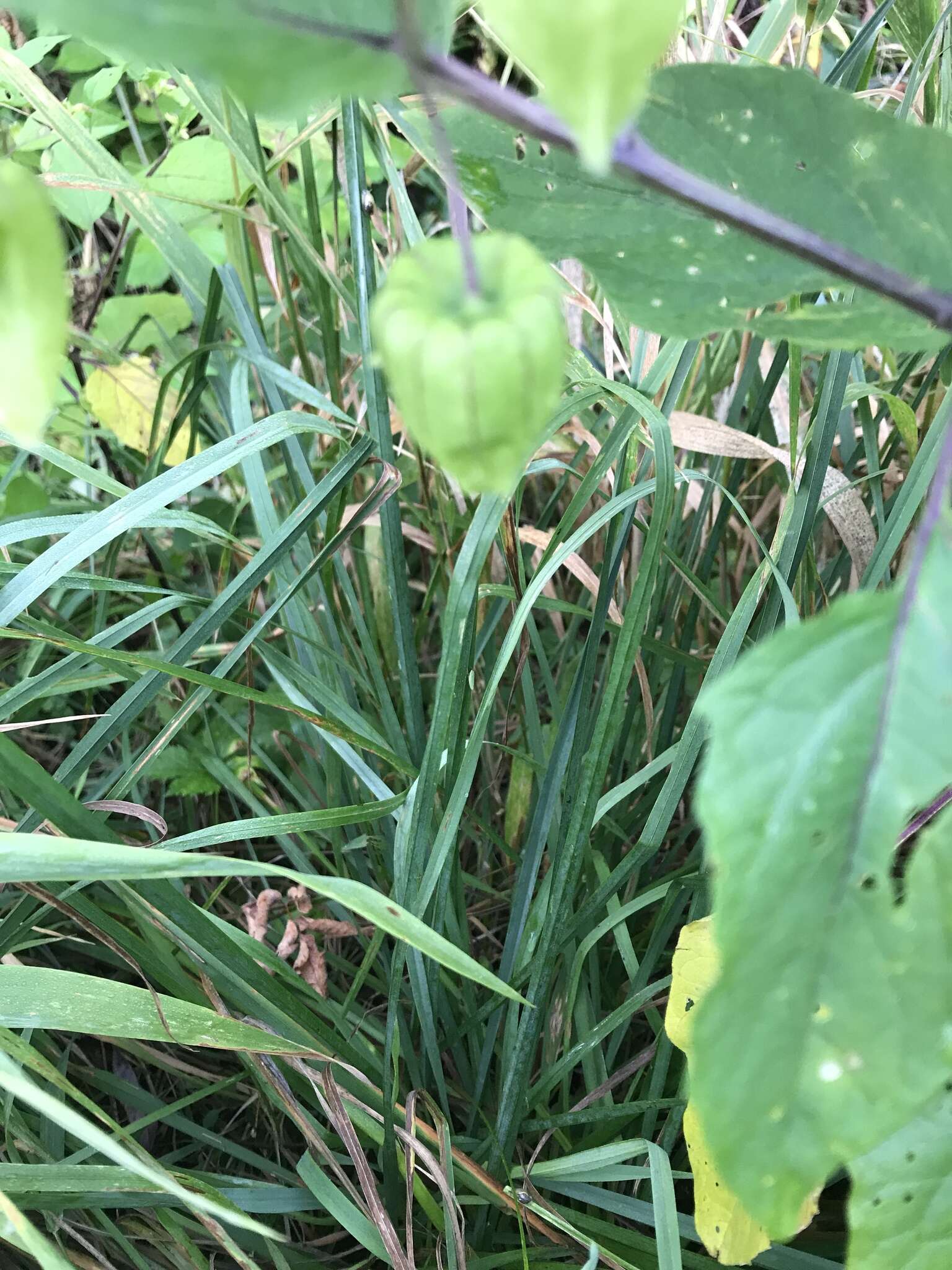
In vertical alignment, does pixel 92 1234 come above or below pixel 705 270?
below

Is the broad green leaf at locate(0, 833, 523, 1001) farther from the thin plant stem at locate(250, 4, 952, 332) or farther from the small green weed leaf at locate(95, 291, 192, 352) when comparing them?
the small green weed leaf at locate(95, 291, 192, 352)

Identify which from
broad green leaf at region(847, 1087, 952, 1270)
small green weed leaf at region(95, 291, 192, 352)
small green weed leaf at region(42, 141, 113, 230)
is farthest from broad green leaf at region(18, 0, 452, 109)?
small green weed leaf at region(95, 291, 192, 352)

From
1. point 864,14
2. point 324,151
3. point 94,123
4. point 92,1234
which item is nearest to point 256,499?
point 324,151

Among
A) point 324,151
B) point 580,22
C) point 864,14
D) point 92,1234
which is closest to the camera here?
point 580,22

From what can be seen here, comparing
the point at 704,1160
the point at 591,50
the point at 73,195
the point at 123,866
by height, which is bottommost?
the point at 704,1160

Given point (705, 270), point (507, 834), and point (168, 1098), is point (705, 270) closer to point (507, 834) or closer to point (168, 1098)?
point (507, 834)

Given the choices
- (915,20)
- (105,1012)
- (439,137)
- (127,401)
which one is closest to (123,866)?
(105,1012)

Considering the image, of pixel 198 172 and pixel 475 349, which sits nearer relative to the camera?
pixel 475 349

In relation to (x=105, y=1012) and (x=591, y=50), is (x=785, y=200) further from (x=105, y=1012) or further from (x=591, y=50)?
(x=105, y=1012)
